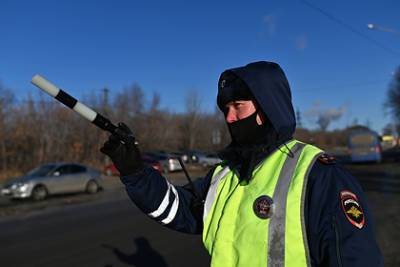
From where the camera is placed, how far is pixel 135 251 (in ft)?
24.4

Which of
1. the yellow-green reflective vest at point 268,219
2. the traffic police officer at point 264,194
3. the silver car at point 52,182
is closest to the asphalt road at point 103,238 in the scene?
the silver car at point 52,182

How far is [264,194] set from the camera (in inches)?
70.4

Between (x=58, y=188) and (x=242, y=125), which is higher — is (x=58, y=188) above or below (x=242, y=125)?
below

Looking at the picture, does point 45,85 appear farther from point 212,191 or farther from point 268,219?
point 268,219

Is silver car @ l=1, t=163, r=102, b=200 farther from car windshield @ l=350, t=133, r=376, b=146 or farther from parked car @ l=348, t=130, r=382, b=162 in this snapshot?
car windshield @ l=350, t=133, r=376, b=146

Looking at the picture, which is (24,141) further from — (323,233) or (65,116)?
(323,233)

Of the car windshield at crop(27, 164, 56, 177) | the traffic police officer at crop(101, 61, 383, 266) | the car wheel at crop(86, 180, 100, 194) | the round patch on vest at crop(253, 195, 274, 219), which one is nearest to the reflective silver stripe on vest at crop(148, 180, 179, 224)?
the traffic police officer at crop(101, 61, 383, 266)

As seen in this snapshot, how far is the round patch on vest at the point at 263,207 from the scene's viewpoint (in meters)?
1.73

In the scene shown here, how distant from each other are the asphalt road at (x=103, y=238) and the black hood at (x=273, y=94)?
4897mm

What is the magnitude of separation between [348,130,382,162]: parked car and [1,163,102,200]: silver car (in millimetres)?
23175

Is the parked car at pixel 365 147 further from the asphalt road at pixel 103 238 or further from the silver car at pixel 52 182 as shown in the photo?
the silver car at pixel 52 182

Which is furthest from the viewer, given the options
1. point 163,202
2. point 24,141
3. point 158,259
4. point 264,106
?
point 24,141

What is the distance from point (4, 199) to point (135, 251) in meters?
12.5

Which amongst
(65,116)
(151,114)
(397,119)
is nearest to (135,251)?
(65,116)
